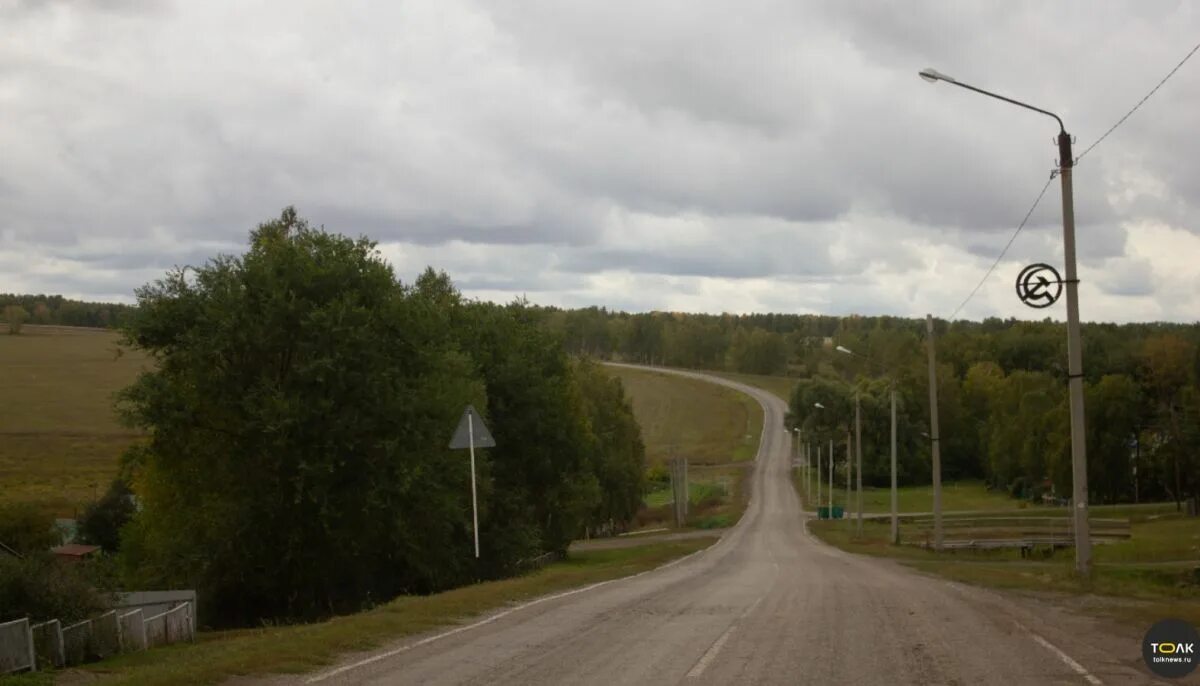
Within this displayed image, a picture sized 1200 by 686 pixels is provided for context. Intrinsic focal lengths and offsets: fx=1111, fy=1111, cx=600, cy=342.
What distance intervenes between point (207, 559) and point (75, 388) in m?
66.2

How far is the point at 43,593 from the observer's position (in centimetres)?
2130

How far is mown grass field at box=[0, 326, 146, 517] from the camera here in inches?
2776

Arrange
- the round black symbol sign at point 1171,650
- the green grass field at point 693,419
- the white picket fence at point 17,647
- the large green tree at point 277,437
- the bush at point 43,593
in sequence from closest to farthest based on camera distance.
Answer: the round black symbol sign at point 1171,650 < the white picket fence at point 17,647 < the bush at point 43,593 < the large green tree at point 277,437 < the green grass field at point 693,419

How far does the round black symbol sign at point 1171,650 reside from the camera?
10.7 m

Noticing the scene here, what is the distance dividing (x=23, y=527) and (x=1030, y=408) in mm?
80042

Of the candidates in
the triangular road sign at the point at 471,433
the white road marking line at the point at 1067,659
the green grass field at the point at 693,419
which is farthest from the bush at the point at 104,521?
the green grass field at the point at 693,419

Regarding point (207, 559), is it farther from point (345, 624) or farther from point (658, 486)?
point (658, 486)

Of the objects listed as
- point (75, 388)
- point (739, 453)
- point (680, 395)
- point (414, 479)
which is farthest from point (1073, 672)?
point (680, 395)

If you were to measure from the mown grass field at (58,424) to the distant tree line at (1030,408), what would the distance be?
3352 centimetres

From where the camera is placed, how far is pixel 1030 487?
105312mm

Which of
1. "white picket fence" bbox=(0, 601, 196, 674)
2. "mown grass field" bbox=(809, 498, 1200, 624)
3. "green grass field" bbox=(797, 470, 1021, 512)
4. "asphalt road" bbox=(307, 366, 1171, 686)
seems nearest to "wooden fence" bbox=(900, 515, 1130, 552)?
"mown grass field" bbox=(809, 498, 1200, 624)

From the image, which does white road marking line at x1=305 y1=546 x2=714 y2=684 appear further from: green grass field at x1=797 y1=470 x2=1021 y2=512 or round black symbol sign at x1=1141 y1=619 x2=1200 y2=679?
green grass field at x1=797 y1=470 x2=1021 y2=512

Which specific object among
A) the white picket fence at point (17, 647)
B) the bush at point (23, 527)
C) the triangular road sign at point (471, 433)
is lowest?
the bush at point (23, 527)

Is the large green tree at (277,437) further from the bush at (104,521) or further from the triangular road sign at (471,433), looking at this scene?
the bush at (104,521)
